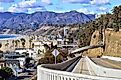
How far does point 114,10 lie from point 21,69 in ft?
212

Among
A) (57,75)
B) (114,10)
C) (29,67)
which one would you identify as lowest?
(29,67)

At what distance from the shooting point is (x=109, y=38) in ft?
262

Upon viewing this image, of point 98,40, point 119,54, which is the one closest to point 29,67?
point 98,40

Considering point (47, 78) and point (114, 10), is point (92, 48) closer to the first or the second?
point (114, 10)

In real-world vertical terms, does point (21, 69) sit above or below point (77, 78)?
below

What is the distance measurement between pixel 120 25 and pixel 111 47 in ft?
23.4

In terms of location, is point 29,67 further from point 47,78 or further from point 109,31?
point 47,78

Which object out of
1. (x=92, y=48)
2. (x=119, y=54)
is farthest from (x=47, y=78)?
(x=92, y=48)

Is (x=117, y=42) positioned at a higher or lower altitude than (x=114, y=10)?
lower

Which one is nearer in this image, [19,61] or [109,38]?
[109,38]

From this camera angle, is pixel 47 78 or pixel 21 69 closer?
pixel 47 78

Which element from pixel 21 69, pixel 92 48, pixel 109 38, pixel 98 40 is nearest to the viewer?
pixel 109 38

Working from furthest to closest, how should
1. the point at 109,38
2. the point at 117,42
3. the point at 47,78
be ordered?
1. the point at 109,38
2. the point at 117,42
3. the point at 47,78

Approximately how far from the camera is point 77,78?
30.2 meters
